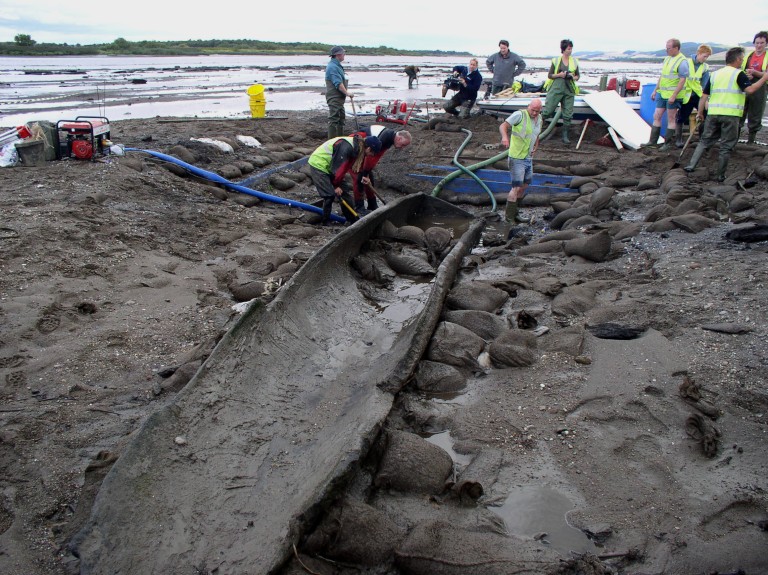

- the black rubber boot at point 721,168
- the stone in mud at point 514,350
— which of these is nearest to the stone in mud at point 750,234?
the stone in mud at point 514,350

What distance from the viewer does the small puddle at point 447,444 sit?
3848 mm

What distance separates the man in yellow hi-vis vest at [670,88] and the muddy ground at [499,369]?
102 inches

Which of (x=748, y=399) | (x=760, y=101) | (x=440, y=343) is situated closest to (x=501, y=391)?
(x=440, y=343)

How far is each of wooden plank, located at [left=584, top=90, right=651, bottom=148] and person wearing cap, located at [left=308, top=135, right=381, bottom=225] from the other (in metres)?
6.57

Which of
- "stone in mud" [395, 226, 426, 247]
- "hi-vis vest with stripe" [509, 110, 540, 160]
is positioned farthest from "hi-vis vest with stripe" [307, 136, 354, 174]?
"hi-vis vest with stripe" [509, 110, 540, 160]

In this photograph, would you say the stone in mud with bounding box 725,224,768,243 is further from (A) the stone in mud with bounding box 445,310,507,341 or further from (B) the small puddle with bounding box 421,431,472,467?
(B) the small puddle with bounding box 421,431,472,467

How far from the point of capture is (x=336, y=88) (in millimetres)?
11945

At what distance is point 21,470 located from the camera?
3.57 meters

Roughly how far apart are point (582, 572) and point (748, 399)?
2.02 m

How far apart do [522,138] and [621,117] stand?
5240mm

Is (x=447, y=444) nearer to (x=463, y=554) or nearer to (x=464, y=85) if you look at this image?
(x=463, y=554)

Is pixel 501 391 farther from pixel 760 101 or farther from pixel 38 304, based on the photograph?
pixel 760 101

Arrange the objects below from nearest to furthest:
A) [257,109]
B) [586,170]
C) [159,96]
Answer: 1. [586,170]
2. [257,109]
3. [159,96]

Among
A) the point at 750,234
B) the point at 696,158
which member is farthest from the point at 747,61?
the point at 750,234
